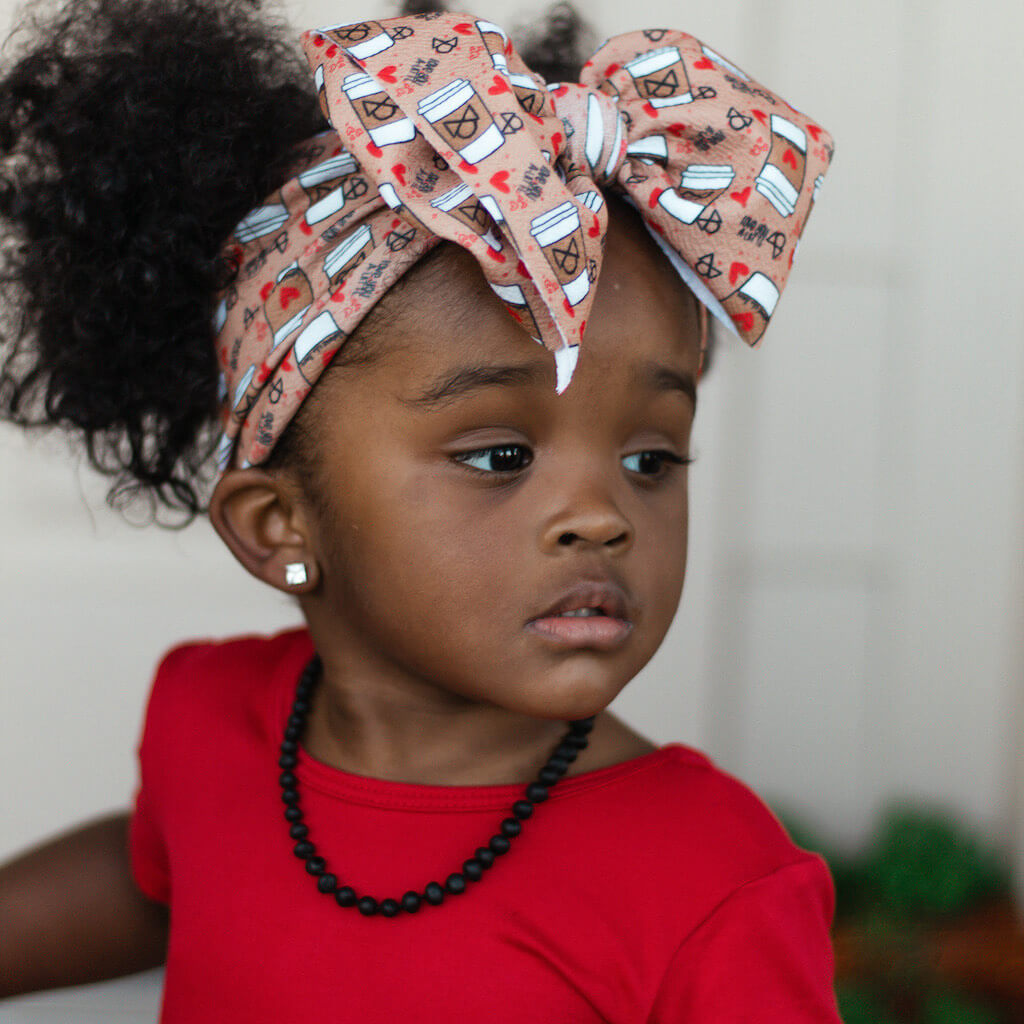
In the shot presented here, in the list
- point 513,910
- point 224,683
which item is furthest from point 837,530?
point 513,910

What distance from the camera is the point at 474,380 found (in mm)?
795

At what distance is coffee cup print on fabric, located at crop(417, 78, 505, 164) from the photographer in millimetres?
723

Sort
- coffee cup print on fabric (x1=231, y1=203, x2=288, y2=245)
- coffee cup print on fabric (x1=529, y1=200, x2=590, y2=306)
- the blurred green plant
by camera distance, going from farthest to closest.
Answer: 1. the blurred green plant
2. coffee cup print on fabric (x1=231, y1=203, x2=288, y2=245)
3. coffee cup print on fabric (x1=529, y1=200, x2=590, y2=306)

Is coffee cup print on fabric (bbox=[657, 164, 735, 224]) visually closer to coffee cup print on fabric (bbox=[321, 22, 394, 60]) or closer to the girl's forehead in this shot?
the girl's forehead

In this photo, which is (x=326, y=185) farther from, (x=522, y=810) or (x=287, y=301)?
(x=522, y=810)

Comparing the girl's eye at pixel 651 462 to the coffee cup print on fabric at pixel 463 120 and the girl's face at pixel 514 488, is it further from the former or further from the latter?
the coffee cup print on fabric at pixel 463 120

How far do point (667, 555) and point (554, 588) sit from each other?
0.10 m

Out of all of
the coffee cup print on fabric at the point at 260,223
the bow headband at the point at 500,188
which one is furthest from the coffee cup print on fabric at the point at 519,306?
the coffee cup print on fabric at the point at 260,223

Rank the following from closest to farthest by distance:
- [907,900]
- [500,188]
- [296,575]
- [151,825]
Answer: [500,188]
[296,575]
[151,825]
[907,900]

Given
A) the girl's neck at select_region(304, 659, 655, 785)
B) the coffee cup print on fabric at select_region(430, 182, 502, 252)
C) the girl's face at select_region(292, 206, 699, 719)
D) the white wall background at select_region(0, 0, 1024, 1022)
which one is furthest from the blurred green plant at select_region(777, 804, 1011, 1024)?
the coffee cup print on fabric at select_region(430, 182, 502, 252)

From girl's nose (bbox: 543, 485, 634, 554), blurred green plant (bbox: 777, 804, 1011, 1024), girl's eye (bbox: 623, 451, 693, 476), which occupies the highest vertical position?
girl's nose (bbox: 543, 485, 634, 554)

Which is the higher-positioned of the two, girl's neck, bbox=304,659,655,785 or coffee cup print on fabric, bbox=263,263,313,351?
coffee cup print on fabric, bbox=263,263,313,351

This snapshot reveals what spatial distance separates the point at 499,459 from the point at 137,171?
361 millimetres

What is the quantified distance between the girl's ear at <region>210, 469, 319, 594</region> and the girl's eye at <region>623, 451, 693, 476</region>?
253 mm
